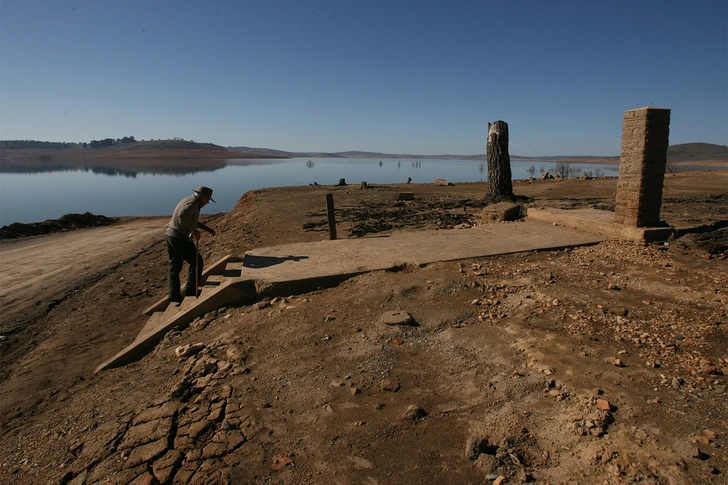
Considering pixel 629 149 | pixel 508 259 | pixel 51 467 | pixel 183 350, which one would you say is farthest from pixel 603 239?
pixel 51 467

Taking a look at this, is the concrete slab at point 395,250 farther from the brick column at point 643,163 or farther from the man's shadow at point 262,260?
the brick column at point 643,163

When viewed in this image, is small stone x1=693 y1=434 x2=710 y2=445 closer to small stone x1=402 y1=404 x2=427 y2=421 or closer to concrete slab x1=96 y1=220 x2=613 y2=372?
small stone x1=402 y1=404 x2=427 y2=421

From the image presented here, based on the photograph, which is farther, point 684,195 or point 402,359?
point 684,195

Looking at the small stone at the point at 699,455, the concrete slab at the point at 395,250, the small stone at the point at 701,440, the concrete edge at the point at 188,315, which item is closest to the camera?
the small stone at the point at 699,455

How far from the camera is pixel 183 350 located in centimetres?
479

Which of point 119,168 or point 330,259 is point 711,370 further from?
point 119,168

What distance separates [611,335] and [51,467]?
4878mm

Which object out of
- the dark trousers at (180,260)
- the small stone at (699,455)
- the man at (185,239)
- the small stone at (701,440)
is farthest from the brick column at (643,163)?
the dark trousers at (180,260)

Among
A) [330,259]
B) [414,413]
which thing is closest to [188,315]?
[330,259]

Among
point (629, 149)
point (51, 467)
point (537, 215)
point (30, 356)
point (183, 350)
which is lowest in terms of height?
point (30, 356)

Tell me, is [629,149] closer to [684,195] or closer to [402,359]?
[402,359]

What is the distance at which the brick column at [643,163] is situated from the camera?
22.5 feet

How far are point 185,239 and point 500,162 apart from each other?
10635 mm

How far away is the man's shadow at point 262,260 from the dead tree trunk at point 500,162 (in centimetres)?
933
